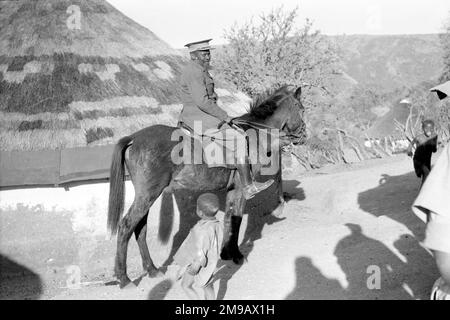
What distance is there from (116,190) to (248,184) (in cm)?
202

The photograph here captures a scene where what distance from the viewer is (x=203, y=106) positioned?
23.1 feet

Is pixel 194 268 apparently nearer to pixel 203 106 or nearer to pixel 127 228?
pixel 127 228

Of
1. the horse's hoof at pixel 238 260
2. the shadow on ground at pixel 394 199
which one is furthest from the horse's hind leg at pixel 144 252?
the shadow on ground at pixel 394 199

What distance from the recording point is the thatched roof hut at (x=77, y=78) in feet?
30.4

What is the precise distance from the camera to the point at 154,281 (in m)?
6.95

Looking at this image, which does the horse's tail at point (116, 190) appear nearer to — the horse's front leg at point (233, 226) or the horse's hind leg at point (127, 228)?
the horse's hind leg at point (127, 228)

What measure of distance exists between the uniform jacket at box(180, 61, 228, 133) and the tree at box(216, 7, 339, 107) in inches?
566

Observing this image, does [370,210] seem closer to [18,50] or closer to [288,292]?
[288,292]

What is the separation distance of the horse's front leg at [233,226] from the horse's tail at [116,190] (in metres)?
1.71

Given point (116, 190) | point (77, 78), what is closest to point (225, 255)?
point (116, 190)

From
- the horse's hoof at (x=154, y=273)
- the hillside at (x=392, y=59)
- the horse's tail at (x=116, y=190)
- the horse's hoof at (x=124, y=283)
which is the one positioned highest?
the hillside at (x=392, y=59)

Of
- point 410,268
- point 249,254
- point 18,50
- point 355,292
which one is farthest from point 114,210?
point 18,50

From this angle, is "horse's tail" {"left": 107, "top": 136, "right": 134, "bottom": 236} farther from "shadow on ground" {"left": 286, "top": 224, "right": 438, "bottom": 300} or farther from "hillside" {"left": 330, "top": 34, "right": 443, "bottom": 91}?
"hillside" {"left": 330, "top": 34, "right": 443, "bottom": 91}

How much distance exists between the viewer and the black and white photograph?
5543 millimetres
